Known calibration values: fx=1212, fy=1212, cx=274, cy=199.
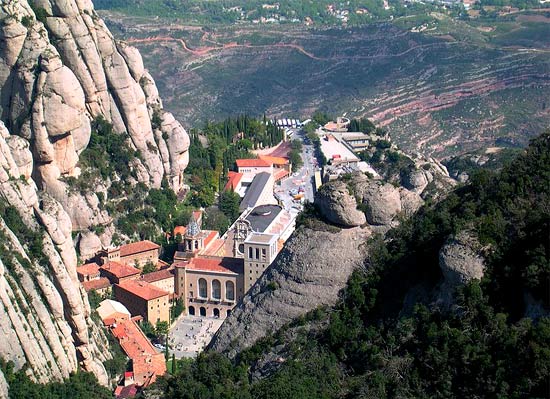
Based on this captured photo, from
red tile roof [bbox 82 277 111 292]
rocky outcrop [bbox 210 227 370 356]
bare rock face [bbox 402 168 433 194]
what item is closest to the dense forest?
rocky outcrop [bbox 210 227 370 356]

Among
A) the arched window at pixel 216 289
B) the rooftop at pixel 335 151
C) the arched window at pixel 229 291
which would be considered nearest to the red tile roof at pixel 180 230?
the arched window at pixel 216 289

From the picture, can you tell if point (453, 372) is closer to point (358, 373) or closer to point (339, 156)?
point (358, 373)

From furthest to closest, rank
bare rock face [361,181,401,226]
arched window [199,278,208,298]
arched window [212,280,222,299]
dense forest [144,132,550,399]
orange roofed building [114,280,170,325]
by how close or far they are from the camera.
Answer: arched window [199,278,208,298] → arched window [212,280,222,299] → orange roofed building [114,280,170,325] → bare rock face [361,181,401,226] → dense forest [144,132,550,399]

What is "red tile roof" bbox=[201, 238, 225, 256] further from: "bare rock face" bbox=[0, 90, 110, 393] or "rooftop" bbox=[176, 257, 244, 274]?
"bare rock face" bbox=[0, 90, 110, 393]

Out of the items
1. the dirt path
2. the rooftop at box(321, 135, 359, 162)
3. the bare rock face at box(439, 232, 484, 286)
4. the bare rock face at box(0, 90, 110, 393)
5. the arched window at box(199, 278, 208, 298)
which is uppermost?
the bare rock face at box(439, 232, 484, 286)

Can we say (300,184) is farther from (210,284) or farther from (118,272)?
(118,272)
